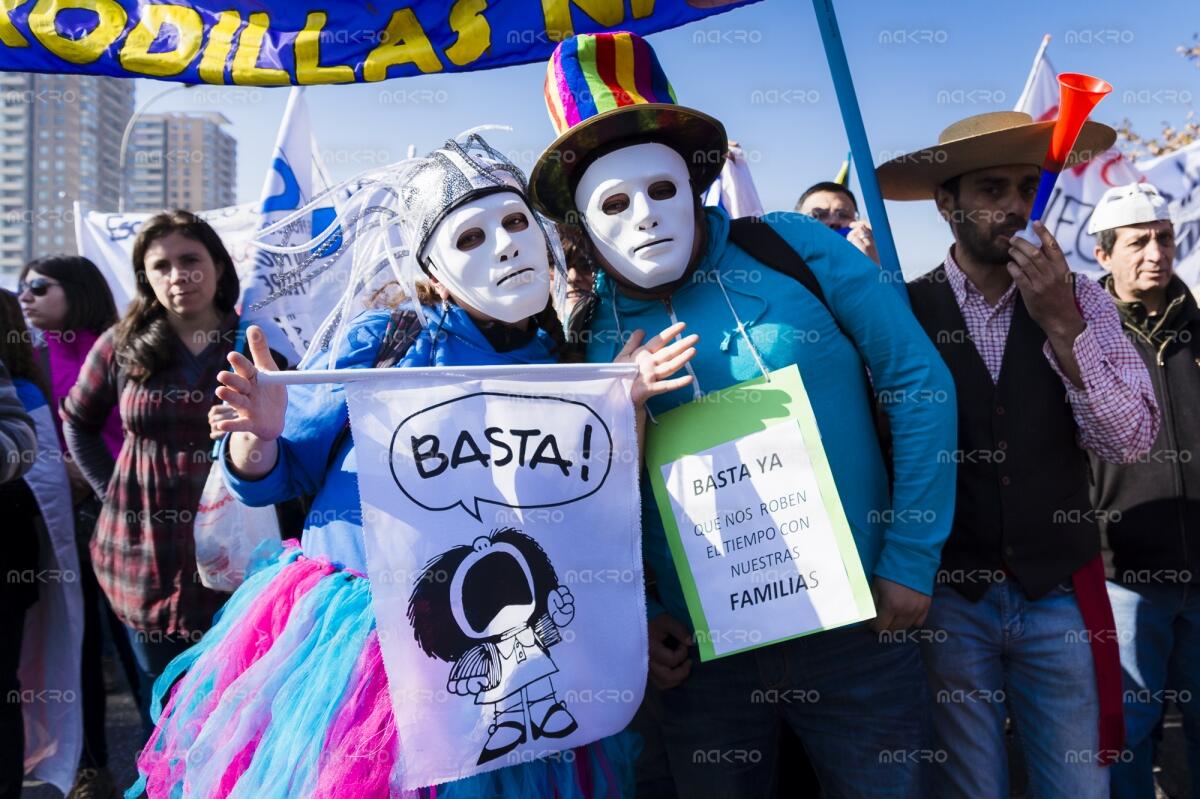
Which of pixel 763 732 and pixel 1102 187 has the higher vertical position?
pixel 1102 187

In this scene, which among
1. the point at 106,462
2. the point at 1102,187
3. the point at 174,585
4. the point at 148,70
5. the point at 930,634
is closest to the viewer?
the point at 930,634

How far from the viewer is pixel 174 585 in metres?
3.31

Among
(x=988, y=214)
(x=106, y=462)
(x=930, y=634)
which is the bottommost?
(x=930, y=634)

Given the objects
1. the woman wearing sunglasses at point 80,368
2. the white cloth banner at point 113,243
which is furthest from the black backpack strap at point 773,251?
the white cloth banner at point 113,243

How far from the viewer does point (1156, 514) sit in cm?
327

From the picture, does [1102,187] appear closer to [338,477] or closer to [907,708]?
[907,708]

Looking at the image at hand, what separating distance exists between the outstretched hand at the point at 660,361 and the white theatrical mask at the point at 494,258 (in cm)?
26

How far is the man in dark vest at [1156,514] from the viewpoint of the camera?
3.21 meters

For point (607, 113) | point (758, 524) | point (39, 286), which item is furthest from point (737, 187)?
point (39, 286)

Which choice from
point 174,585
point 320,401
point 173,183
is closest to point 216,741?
point 320,401

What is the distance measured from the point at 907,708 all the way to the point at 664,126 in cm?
144

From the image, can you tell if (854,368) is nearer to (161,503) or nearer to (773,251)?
(773,251)

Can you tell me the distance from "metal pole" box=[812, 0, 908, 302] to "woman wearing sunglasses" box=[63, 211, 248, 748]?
232 cm

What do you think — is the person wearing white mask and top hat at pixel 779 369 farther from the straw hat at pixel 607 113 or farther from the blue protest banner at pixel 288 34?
the blue protest banner at pixel 288 34
